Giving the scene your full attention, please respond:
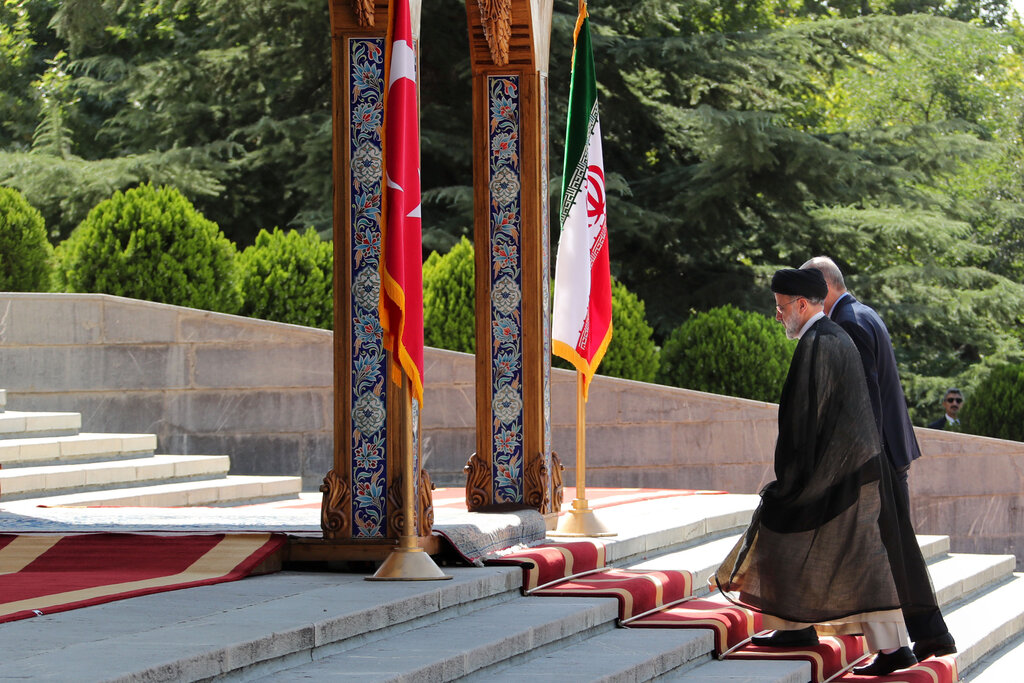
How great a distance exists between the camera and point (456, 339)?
44.2 feet

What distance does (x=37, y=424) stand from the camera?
1101cm

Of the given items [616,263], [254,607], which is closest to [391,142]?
[254,607]

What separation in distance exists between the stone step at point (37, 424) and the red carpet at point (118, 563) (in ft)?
12.5

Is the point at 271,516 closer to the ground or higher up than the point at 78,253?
closer to the ground

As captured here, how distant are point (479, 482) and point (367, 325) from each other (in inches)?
78.1

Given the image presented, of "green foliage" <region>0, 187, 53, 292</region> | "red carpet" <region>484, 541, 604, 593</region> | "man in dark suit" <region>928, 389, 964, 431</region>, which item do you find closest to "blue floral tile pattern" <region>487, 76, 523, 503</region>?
"red carpet" <region>484, 541, 604, 593</region>

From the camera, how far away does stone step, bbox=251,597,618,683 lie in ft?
16.4

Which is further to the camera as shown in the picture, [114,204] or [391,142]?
[114,204]

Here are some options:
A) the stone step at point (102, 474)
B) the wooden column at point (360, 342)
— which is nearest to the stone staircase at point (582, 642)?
the wooden column at point (360, 342)

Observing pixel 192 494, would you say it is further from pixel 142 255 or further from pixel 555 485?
pixel 142 255

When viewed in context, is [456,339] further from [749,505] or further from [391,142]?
[391,142]

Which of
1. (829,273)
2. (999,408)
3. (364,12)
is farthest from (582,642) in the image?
(999,408)

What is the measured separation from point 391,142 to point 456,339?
714cm

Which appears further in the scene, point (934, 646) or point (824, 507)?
point (934, 646)
